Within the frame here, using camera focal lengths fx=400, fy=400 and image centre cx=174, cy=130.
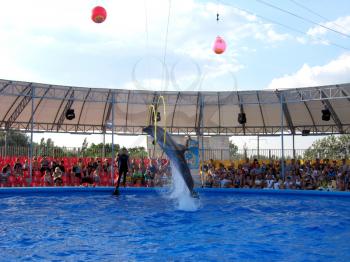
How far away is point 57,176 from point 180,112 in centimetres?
945

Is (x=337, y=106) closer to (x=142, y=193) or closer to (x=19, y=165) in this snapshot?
(x=142, y=193)

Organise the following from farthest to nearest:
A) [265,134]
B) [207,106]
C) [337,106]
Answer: [265,134], [207,106], [337,106]

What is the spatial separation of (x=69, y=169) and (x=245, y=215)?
10275 mm

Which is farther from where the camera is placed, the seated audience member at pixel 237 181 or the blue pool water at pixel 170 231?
the seated audience member at pixel 237 181

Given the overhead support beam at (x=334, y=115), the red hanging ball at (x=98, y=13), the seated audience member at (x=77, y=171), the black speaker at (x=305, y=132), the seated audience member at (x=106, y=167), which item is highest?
the red hanging ball at (x=98, y=13)

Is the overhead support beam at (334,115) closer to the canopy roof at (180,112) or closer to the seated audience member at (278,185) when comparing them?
the canopy roof at (180,112)

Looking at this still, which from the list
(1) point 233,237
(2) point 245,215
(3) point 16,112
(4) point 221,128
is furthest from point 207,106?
(1) point 233,237

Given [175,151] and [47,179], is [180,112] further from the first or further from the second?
[175,151]

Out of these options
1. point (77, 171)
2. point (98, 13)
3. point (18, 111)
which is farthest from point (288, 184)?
point (18, 111)

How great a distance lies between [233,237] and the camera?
696cm

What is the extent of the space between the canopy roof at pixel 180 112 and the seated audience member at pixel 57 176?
4.50 meters

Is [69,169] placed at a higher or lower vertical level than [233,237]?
higher

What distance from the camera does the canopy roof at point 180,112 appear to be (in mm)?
20750

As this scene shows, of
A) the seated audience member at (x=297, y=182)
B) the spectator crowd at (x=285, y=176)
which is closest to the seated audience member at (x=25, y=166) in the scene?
the spectator crowd at (x=285, y=176)
